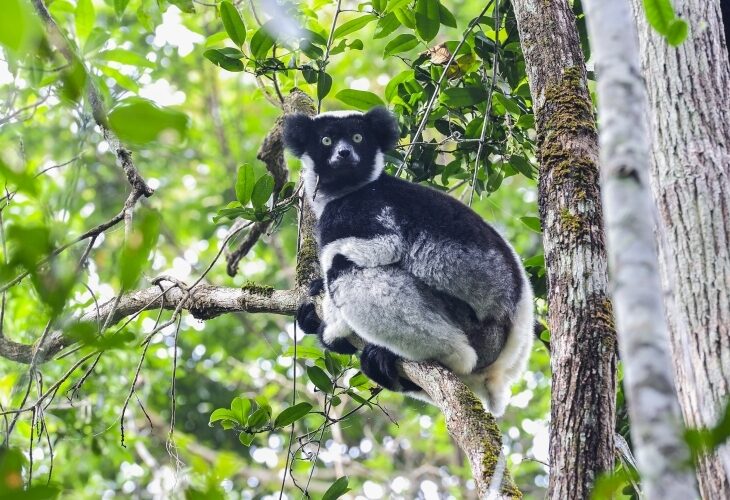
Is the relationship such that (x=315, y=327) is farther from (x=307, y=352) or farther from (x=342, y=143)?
(x=342, y=143)

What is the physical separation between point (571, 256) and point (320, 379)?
182 centimetres

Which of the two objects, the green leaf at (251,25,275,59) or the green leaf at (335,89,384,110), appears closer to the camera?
the green leaf at (251,25,275,59)

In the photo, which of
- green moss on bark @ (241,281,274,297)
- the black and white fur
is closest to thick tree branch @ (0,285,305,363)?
green moss on bark @ (241,281,274,297)

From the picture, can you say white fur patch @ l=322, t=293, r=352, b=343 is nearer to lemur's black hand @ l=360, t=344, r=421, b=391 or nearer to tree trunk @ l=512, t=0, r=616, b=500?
lemur's black hand @ l=360, t=344, r=421, b=391

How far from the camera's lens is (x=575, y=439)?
2.30 meters

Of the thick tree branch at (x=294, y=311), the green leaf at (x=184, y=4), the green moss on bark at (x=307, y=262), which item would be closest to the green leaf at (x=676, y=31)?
the thick tree branch at (x=294, y=311)

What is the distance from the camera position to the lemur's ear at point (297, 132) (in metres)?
4.93

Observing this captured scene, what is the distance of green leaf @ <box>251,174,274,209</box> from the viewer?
159 inches

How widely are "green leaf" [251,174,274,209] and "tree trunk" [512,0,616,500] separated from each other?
150 cm

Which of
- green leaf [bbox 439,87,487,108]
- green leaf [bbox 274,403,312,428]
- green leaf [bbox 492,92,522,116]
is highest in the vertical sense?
green leaf [bbox 439,87,487,108]

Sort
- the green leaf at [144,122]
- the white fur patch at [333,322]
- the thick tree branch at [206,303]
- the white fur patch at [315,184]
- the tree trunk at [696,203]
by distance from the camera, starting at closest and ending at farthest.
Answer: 1. the green leaf at [144,122]
2. the tree trunk at [696,203]
3. the thick tree branch at [206,303]
4. the white fur patch at [333,322]
5. the white fur patch at [315,184]

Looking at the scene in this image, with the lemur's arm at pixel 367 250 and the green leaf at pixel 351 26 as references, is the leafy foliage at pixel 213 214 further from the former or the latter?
the lemur's arm at pixel 367 250

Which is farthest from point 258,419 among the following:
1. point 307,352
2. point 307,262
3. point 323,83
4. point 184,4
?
point 184,4

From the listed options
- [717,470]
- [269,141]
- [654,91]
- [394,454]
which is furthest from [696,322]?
[394,454]
